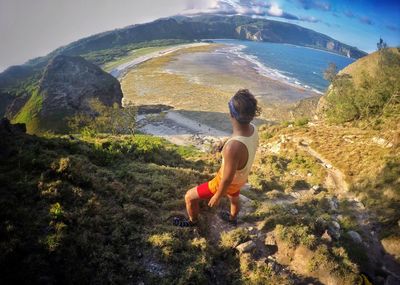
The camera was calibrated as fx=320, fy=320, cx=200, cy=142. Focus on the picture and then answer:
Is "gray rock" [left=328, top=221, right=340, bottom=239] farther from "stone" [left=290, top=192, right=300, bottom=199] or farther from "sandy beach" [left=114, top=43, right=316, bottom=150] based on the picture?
"sandy beach" [left=114, top=43, right=316, bottom=150]

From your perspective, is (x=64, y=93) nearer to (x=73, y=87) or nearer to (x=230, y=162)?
(x=73, y=87)

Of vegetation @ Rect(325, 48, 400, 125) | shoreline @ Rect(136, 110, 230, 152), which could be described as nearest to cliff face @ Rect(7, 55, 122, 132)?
shoreline @ Rect(136, 110, 230, 152)

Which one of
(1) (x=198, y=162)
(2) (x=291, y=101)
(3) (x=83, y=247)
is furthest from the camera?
(2) (x=291, y=101)

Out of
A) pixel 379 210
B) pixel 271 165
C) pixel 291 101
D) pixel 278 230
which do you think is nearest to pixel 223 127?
pixel 291 101

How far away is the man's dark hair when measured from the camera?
516cm

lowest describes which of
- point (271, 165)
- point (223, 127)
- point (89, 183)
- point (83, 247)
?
point (223, 127)

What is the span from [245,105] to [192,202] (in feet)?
8.01

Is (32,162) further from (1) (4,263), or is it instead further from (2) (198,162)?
(2) (198,162)

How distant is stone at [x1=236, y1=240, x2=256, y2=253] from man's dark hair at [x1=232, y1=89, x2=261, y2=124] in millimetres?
2884

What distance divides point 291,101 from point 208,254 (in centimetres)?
6501

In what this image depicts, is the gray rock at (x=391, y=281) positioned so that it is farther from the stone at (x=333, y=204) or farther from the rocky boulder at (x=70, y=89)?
the rocky boulder at (x=70, y=89)

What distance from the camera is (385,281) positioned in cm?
715

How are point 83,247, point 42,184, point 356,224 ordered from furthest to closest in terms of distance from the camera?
1. point 356,224
2. point 42,184
3. point 83,247

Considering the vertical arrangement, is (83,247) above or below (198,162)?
above
